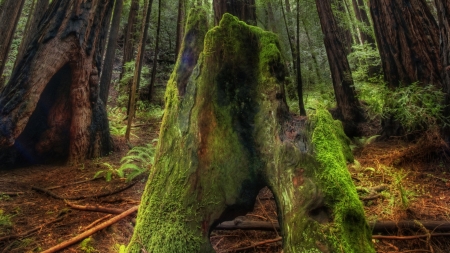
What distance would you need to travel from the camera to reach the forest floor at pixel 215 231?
3.00 m

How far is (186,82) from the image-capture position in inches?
128

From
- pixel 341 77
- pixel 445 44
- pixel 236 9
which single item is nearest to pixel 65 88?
pixel 236 9

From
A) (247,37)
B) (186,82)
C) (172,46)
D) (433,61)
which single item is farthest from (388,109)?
(172,46)

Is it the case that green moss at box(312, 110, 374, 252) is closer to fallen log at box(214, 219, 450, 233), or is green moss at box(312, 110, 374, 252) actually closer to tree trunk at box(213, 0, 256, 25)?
fallen log at box(214, 219, 450, 233)

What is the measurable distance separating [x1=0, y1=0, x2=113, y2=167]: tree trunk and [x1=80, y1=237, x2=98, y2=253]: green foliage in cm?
395

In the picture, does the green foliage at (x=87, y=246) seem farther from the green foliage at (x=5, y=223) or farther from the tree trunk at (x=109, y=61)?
the tree trunk at (x=109, y=61)

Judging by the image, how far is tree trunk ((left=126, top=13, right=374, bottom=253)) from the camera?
204 centimetres

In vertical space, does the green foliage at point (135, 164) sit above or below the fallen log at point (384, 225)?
above

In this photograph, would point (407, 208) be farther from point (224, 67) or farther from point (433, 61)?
point (433, 61)

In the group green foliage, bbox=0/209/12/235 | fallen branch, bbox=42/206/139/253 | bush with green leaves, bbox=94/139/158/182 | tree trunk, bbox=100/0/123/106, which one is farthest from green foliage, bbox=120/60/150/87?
fallen branch, bbox=42/206/139/253

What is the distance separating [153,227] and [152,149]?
4627 millimetres

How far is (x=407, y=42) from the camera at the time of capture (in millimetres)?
5680

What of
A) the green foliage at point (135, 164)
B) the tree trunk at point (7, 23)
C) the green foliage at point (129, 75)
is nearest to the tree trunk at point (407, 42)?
the green foliage at point (135, 164)

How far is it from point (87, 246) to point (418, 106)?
5700 mm
